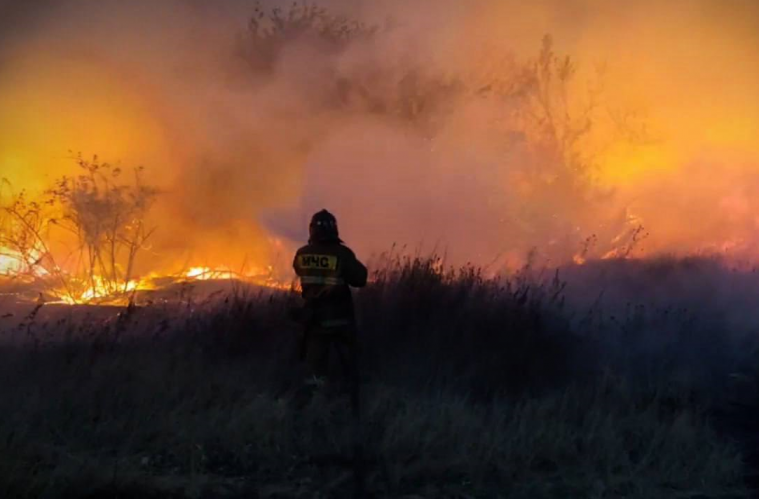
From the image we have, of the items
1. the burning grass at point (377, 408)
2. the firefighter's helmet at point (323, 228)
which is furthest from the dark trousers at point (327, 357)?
the firefighter's helmet at point (323, 228)

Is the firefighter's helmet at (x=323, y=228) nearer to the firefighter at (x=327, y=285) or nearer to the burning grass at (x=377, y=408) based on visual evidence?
the firefighter at (x=327, y=285)

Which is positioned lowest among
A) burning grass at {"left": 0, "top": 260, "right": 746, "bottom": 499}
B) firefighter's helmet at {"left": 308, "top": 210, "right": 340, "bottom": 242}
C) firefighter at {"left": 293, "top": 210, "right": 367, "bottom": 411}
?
burning grass at {"left": 0, "top": 260, "right": 746, "bottom": 499}

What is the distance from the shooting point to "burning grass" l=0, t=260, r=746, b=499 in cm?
623

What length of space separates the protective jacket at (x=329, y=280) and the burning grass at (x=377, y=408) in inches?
28.8

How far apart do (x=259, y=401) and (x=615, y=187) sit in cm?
850

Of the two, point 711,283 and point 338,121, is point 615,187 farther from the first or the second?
point 338,121

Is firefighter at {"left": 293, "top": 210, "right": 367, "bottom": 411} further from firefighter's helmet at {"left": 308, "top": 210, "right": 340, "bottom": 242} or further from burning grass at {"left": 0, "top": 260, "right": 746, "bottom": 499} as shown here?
burning grass at {"left": 0, "top": 260, "right": 746, "bottom": 499}

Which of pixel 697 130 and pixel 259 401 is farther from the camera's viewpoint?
pixel 697 130

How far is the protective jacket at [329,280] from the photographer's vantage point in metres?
7.13

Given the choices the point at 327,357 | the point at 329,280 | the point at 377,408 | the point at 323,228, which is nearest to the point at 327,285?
the point at 329,280

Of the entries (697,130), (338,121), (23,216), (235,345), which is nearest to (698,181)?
(697,130)

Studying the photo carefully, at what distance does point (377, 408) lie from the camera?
728 centimetres

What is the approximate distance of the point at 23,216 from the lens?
13.1 metres

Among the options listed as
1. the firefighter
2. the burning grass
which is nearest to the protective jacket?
the firefighter
